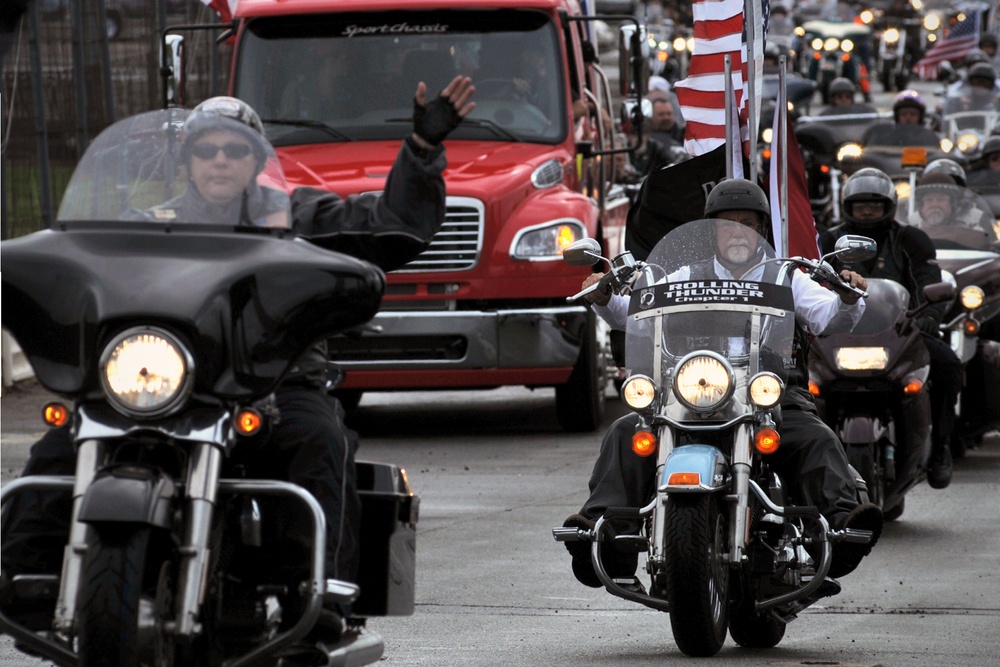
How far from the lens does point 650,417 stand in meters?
6.72

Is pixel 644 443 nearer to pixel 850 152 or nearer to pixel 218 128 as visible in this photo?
pixel 218 128

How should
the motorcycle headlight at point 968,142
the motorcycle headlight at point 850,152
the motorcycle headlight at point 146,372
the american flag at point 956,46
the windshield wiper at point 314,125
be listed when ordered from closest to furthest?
the motorcycle headlight at point 146,372
the windshield wiper at point 314,125
the motorcycle headlight at point 850,152
the motorcycle headlight at point 968,142
the american flag at point 956,46


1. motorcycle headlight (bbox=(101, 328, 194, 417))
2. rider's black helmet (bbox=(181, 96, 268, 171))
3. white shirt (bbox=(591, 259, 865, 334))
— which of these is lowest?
white shirt (bbox=(591, 259, 865, 334))

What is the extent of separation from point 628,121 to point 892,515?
17.3 ft

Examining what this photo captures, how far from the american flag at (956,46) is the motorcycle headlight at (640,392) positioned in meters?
30.2

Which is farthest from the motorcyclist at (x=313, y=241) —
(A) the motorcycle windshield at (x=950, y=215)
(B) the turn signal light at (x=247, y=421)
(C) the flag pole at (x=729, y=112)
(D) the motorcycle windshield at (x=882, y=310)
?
(A) the motorcycle windshield at (x=950, y=215)

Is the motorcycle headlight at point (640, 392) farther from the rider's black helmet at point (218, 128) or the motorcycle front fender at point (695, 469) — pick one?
the rider's black helmet at point (218, 128)

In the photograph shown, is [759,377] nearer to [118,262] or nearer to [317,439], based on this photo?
[317,439]

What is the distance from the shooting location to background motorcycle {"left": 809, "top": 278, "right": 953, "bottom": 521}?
31.6 feet

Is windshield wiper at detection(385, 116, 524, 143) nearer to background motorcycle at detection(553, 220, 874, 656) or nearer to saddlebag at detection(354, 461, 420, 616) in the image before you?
background motorcycle at detection(553, 220, 874, 656)

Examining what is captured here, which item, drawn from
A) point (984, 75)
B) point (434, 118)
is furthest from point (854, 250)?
point (984, 75)

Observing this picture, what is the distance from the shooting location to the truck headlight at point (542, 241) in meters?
13.0

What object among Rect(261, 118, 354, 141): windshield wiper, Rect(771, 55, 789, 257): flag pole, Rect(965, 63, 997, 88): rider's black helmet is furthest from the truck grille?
Rect(965, 63, 997, 88): rider's black helmet

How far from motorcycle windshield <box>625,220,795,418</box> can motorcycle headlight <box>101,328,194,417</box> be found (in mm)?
2389
